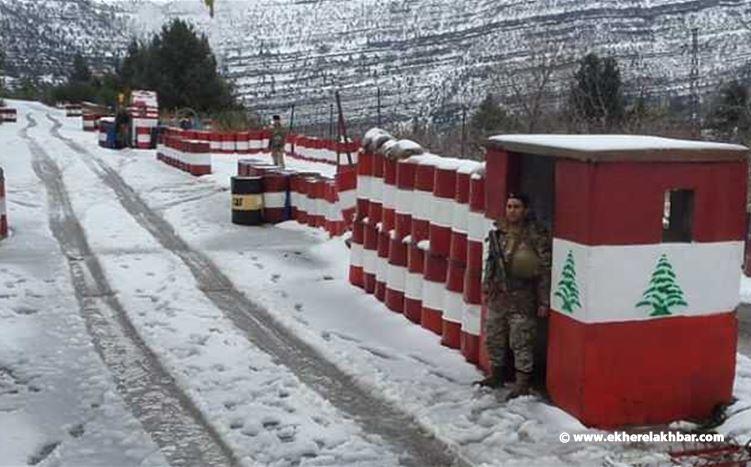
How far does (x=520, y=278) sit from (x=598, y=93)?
23255 mm

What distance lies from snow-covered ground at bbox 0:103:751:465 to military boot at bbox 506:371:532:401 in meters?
0.14

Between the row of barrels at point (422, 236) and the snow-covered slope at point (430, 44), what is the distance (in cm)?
1997

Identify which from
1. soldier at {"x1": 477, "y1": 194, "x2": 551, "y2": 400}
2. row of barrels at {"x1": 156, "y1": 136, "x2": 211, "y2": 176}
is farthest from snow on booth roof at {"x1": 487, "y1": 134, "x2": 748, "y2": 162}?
row of barrels at {"x1": 156, "y1": 136, "x2": 211, "y2": 176}

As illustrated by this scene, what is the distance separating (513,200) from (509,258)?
41 centimetres

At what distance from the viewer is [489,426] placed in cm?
660

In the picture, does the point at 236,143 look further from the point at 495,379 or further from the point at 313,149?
the point at 495,379

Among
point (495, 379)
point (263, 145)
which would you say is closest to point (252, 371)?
point (495, 379)

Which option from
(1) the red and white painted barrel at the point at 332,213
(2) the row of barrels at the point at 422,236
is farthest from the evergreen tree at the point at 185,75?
(2) the row of barrels at the point at 422,236

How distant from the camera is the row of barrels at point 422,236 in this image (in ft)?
26.7

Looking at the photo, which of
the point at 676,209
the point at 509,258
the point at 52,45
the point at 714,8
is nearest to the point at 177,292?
the point at 509,258

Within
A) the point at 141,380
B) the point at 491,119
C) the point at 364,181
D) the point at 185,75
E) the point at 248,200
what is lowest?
the point at 141,380

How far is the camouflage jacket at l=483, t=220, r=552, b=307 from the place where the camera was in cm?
700

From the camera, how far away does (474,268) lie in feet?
26.5

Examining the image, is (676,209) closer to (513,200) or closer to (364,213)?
(513,200)
